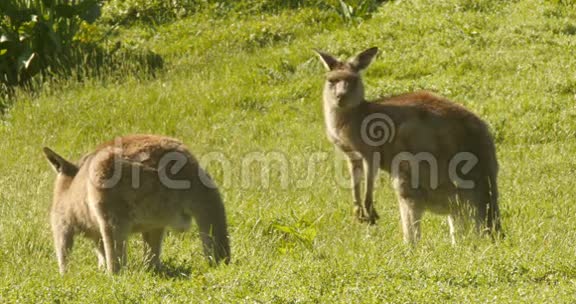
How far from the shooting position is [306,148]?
492 inches

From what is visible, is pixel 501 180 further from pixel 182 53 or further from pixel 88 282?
pixel 182 53

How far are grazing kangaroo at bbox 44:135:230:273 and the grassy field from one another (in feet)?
0.88

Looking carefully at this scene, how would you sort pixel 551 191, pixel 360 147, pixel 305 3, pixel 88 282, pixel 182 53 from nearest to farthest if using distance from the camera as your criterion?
pixel 88 282 → pixel 360 147 → pixel 551 191 → pixel 182 53 → pixel 305 3

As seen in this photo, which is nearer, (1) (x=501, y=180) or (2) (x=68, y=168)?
(2) (x=68, y=168)

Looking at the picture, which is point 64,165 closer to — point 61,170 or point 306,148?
point 61,170

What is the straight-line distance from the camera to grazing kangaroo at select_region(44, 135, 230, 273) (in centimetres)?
729

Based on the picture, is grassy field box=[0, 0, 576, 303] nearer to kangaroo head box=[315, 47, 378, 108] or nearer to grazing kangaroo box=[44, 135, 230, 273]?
grazing kangaroo box=[44, 135, 230, 273]

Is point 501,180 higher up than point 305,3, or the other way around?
point 305,3

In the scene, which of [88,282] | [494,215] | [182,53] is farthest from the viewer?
[182,53]

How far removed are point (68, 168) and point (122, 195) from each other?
1353mm

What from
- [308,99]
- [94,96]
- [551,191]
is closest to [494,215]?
[551,191]

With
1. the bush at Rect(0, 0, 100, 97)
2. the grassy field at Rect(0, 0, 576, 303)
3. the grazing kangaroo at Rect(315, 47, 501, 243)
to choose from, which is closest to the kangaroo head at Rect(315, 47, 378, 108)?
the grazing kangaroo at Rect(315, 47, 501, 243)

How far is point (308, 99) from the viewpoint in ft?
47.0

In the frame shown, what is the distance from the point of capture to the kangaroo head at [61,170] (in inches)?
327
